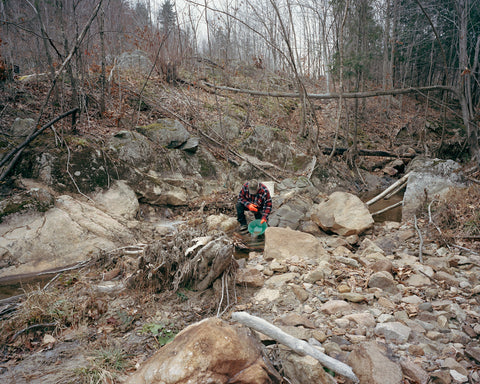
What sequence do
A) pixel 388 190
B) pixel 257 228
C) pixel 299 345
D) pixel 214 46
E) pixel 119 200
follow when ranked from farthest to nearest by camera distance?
pixel 214 46 < pixel 388 190 < pixel 119 200 < pixel 257 228 < pixel 299 345

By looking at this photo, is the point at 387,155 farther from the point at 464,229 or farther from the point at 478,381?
the point at 478,381

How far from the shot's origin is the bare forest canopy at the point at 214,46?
7.28 meters

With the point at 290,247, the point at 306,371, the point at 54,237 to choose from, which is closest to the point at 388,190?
the point at 290,247

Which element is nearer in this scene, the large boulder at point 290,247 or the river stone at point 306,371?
the river stone at point 306,371

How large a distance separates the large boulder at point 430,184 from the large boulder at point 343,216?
3.19 feet

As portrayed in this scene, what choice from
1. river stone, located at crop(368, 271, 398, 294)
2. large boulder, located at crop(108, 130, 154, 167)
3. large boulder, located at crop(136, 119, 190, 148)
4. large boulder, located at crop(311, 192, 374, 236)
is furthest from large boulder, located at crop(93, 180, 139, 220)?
river stone, located at crop(368, 271, 398, 294)

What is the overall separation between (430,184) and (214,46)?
11.8 metres

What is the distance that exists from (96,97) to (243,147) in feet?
16.9

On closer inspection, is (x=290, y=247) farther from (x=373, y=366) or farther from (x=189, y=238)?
(x=373, y=366)

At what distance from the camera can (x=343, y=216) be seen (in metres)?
5.99

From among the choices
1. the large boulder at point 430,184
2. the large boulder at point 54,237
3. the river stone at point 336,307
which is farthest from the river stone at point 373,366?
the large boulder at point 430,184

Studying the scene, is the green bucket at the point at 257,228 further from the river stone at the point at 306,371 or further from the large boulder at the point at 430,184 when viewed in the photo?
the river stone at the point at 306,371

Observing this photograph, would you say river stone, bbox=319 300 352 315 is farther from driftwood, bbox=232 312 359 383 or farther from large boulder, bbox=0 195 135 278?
large boulder, bbox=0 195 135 278

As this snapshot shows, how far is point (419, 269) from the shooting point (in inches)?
143
